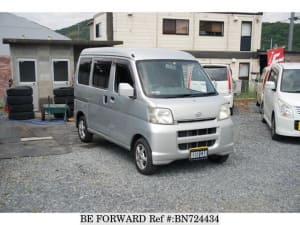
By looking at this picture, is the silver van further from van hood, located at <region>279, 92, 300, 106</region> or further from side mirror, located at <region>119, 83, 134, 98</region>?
van hood, located at <region>279, 92, 300, 106</region>

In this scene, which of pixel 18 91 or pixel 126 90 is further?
pixel 18 91

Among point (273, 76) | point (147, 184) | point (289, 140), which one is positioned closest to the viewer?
point (147, 184)

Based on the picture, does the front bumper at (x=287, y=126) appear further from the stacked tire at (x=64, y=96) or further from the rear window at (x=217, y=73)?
the stacked tire at (x=64, y=96)

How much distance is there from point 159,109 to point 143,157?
35.2 inches

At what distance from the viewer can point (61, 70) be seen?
13125mm

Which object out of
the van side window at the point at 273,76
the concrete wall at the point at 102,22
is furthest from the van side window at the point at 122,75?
the concrete wall at the point at 102,22

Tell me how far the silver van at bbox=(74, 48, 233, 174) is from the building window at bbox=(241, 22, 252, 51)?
18.7 meters

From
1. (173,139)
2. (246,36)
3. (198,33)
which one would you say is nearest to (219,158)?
(173,139)

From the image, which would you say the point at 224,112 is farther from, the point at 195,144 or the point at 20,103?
the point at 20,103

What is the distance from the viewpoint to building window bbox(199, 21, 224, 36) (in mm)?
22752

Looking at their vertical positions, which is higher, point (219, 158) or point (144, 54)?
point (144, 54)

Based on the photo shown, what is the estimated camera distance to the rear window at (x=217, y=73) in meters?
11.5

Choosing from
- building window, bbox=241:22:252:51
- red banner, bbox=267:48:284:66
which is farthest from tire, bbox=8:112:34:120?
building window, bbox=241:22:252:51

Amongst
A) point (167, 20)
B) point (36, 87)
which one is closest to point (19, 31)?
point (167, 20)
